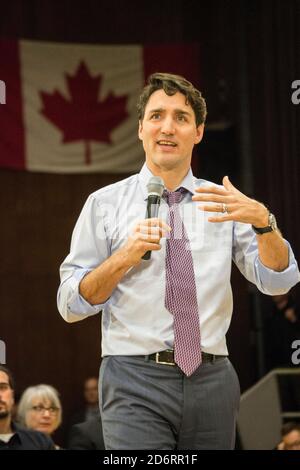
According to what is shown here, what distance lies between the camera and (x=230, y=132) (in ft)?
28.1

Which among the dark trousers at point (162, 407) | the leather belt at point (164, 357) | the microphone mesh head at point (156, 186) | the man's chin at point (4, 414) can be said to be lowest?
the man's chin at point (4, 414)

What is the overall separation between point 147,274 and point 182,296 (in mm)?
135

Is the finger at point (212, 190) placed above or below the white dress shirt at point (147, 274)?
above

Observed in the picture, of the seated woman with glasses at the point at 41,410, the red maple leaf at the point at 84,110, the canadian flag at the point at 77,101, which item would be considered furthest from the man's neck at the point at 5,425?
the red maple leaf at the point at 84,110

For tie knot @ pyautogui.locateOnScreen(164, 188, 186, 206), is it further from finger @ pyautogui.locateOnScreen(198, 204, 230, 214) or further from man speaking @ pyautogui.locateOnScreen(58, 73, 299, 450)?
finger @ pyautogui.locateOnScreen(198, 204, 230, 214)

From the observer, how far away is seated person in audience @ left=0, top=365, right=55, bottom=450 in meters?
5.03

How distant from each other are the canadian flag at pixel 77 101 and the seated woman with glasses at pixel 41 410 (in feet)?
8.60

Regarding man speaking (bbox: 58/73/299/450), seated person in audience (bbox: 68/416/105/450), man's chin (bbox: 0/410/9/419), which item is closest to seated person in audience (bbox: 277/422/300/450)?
seated person in audience (bbox: 68/416/105/450)

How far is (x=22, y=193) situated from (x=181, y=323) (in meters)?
6.33

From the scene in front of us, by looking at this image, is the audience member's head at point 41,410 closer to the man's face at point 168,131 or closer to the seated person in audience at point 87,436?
the seated person in audience at point 87,436

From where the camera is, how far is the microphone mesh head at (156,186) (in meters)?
2.67
